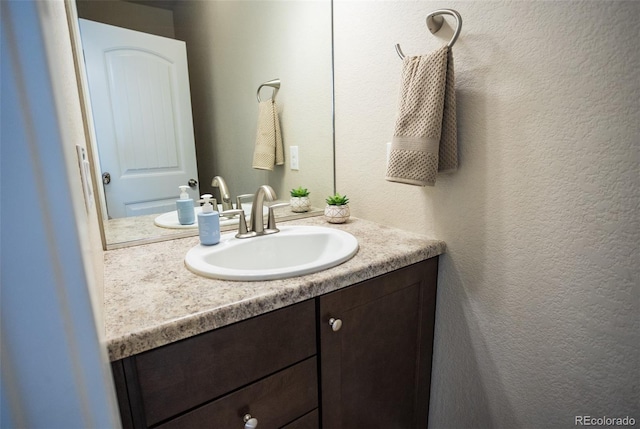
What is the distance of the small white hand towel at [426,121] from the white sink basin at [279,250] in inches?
10.6

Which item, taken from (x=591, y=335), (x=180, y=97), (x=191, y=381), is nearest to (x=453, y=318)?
(x=591, y=335)

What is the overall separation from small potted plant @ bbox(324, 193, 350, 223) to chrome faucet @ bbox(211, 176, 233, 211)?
37 centimetres

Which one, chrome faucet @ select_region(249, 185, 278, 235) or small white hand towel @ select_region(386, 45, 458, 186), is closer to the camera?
small white hand towel @ select_region(386, 45, 458, 186)

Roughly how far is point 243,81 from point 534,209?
3.46ft

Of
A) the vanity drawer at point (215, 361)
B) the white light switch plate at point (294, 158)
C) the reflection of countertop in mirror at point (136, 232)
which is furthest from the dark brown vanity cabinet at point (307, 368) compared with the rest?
the white light switch plate at point (294, 158)

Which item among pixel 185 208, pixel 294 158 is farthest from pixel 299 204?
pixel 185 208

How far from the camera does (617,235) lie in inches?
26.5

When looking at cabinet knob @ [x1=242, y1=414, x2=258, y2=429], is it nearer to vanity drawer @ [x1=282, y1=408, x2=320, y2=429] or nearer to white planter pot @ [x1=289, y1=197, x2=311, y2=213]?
vanity drawer @ [x1=282, y1=408, x2=320, y2=429]

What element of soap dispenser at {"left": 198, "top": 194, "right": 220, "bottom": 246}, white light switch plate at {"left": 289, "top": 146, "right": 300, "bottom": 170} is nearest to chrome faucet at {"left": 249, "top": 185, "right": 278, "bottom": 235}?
soap dispenser at {"left": 198, "top": 194, "right": 220, "bottom": 246}

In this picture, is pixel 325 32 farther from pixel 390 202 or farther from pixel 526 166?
pixel 526 166

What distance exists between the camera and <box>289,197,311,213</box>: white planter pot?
1.39 meters

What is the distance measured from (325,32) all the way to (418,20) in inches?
18.4

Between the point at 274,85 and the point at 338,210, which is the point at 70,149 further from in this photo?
the point at 274,85

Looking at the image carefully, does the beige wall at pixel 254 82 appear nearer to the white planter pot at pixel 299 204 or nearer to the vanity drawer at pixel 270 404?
the white planter pot at pixel 299 204
